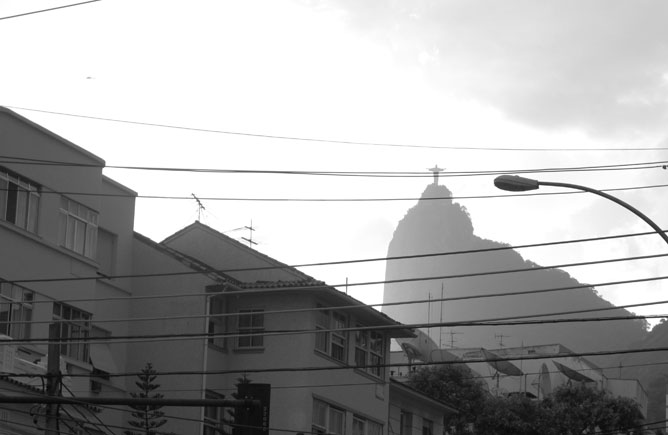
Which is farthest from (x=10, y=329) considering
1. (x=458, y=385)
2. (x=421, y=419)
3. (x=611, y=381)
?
(x=611, y=381)

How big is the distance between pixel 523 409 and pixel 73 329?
41.2 meters

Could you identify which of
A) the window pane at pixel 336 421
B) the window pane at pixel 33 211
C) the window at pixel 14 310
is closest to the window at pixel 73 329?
the window at pixel 14 310

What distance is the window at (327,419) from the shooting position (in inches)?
1777

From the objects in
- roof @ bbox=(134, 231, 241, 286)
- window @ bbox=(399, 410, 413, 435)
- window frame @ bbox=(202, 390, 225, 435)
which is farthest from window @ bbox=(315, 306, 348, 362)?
window @ bbox=(399, 410, 413, 435)

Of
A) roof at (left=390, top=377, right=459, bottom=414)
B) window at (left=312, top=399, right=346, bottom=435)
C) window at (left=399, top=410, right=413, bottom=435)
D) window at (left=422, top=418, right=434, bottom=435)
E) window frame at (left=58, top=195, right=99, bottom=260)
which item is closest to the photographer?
window frame at (left=58, top=195, right=99, bottom=260)

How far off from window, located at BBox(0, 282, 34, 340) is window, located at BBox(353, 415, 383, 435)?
51.1 feet

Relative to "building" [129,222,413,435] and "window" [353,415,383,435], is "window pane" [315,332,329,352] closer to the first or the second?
"building" [129,222,413,435]

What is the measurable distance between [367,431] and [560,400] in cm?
3341

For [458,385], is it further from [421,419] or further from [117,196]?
[117,196]

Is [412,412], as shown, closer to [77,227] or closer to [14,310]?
[77,227]

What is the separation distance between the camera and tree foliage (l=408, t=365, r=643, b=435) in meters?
73.2

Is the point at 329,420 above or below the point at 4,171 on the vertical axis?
below

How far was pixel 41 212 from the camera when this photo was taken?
3688 centimetres

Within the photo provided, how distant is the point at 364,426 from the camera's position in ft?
158
